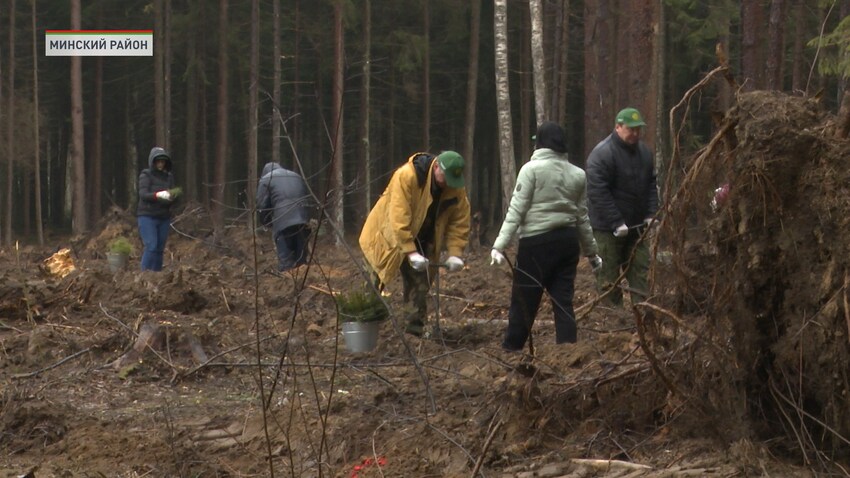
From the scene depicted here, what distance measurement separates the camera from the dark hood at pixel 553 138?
8.30 meters

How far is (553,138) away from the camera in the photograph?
8297mm

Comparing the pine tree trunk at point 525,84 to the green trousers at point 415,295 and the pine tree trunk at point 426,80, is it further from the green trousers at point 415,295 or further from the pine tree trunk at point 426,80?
the green trousers at point 415,295

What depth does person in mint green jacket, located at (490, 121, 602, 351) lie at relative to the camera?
8.23 metres

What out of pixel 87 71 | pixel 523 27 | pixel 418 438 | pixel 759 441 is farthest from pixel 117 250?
pixel 87 71

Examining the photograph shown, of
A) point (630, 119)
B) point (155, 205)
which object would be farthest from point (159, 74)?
point (630, 119)

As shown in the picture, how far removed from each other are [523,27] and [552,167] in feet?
87.7

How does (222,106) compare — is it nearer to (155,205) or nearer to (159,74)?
(159,74)

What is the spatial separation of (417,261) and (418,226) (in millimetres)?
386

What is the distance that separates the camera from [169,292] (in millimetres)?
11695

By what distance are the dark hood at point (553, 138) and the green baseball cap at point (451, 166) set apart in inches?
25.3

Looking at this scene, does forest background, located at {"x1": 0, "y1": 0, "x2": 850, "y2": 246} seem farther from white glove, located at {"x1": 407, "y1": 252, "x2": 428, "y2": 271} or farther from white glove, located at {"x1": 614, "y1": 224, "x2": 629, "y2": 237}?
white glove, located at {"x1": 407, "y1": 252, "x2": 428, "y2": 271}

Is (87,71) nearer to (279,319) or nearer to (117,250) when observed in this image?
(117,250)

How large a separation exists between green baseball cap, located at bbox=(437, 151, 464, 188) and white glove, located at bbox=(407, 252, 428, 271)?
0.56 metres

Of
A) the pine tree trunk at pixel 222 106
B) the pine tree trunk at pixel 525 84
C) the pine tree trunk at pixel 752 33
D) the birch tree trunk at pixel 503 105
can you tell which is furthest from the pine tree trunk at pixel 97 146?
the pine tree trunk at pixel 752 33
